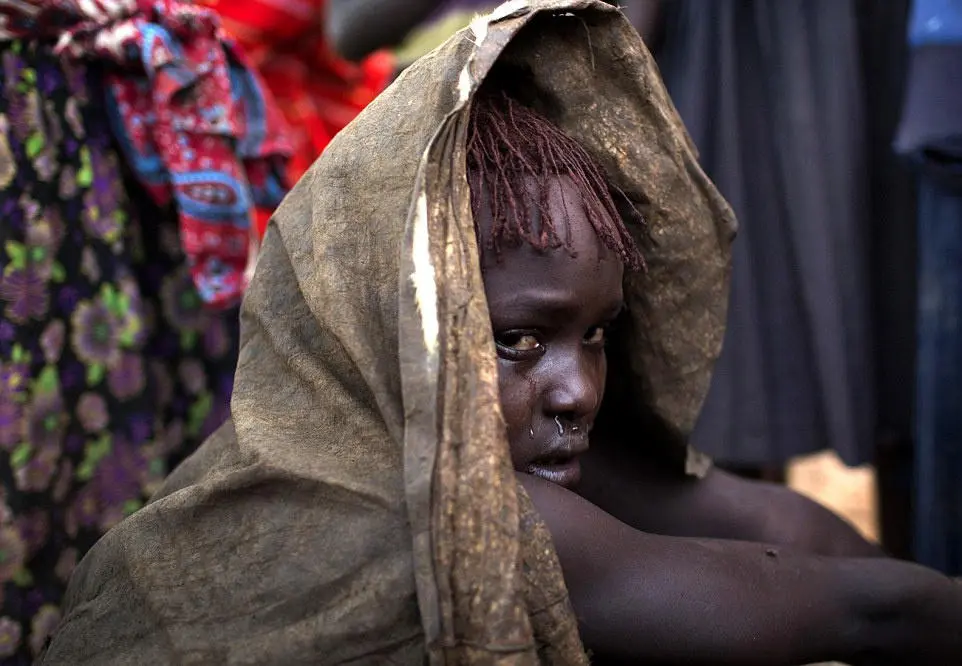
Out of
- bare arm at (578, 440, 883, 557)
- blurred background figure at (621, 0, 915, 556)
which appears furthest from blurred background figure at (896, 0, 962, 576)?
bare arm at (578, 440, 883, 557)

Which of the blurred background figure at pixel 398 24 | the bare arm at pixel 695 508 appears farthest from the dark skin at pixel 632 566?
the blurred background figure at pixel 398 24

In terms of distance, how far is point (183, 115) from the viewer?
1958 millimetres

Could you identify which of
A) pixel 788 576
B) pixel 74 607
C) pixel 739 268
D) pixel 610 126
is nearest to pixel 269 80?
pixel 739 268

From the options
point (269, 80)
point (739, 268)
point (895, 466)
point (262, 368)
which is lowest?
point (895, 466)

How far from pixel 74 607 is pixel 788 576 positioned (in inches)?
36.7

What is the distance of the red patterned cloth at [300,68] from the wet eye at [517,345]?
5.11 ft

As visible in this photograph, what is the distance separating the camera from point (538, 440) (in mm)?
1255

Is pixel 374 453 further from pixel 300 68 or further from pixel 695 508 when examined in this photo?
pixel 300 68

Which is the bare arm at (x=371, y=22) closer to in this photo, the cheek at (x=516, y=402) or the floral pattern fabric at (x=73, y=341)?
the floral pattern fabric at (x=73, y=341)

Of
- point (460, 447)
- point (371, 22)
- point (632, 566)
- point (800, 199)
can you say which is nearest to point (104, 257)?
point (371, 22)

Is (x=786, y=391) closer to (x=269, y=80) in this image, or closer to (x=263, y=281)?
(x=263, y=281)

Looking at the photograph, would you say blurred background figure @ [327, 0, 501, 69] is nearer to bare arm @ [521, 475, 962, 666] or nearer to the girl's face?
the girl's face

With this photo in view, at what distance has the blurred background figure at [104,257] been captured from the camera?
69.7 inches

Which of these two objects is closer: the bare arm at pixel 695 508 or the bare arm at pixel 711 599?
the bare arm at pixel 711 599
